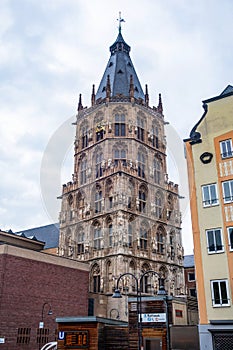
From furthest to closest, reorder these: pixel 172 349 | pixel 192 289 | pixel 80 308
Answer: pixel 192 289, pixel 80 308, pixel 172 349

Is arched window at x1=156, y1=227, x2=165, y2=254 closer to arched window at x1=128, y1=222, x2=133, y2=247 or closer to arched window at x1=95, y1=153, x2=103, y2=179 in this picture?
arched window at x1=128, y1=222, x2=133, y2=247

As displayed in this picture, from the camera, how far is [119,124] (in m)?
57.7

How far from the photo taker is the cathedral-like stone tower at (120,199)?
48062 millimetres

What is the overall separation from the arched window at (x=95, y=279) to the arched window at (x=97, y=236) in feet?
8.80

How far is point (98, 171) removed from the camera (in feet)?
182

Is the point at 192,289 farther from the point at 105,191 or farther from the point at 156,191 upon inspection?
the point at 105,191

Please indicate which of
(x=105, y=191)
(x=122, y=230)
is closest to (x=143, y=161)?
(x=105, y=191)

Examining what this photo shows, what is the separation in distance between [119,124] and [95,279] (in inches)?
931

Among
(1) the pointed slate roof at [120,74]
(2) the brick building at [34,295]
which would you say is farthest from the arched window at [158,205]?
(2) the brick building at [34,295]

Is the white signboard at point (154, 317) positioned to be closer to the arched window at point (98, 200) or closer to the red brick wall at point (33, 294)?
the red brick wall at point (33, 294)

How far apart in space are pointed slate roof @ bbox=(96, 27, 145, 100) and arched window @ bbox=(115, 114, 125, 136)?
14.0 feet

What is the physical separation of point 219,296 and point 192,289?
4476 cm

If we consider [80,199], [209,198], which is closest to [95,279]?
[80,199]

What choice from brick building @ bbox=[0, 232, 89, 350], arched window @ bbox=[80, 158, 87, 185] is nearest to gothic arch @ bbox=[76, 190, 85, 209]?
arched window @ bbox=[80, 158, 87, 185]
